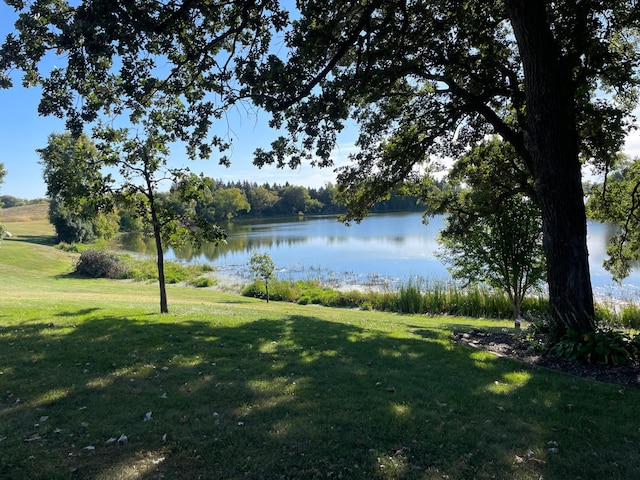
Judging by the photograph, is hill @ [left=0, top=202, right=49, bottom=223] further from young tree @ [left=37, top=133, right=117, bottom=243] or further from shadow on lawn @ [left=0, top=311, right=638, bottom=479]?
shadow on lawn @ [left=0, top=311, right=638, bottom=479]

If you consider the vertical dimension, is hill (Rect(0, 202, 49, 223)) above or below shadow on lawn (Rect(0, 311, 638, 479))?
above

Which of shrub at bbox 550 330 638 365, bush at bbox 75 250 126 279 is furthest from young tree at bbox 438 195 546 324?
bush at bbox 75 250 126 279

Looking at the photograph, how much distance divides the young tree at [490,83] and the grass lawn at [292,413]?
2999 mm

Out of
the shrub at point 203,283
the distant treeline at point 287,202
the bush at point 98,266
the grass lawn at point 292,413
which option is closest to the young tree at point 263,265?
the shrub at point 203,283

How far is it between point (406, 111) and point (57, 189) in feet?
29.4

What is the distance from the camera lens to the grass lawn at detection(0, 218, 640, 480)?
317 cm

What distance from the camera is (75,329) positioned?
751 centimetres

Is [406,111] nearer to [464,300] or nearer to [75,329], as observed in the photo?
[75,329]

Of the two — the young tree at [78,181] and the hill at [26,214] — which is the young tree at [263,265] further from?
the hill at [26,214]

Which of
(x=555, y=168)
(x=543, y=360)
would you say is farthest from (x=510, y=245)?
(x=543, y=360)

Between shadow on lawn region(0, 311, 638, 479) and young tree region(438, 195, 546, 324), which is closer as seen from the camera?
shadow on lawn region(0, 311, 638, 479)

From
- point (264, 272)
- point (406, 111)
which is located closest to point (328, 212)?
point (264, 272)

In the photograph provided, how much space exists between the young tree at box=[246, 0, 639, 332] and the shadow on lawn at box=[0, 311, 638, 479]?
3110 millimetres

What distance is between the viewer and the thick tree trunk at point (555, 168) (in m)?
6.75
